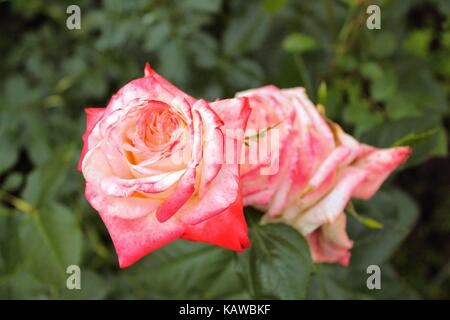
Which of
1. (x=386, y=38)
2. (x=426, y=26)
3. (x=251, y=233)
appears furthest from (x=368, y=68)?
(x=251, y=233)

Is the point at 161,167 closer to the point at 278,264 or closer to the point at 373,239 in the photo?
the point at 278,264

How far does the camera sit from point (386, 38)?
1.12 metres

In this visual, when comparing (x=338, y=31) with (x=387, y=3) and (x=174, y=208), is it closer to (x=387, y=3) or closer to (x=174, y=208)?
(x=387, y=3)

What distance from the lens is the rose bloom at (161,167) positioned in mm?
468

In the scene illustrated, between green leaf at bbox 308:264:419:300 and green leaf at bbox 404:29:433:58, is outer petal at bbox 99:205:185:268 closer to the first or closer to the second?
green leaf at bbox 308:264:419:300

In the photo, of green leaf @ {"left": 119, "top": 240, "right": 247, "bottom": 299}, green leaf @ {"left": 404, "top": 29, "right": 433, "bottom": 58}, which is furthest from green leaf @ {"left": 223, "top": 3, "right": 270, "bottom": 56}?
green leaf @ {"left": 119, "top": 240, "right": 247, "bottom": 299}

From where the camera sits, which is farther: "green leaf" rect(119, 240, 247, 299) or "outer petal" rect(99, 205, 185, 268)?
"green leaf" rect(119, 240, 247, 299)

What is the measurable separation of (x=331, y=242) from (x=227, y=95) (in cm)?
55

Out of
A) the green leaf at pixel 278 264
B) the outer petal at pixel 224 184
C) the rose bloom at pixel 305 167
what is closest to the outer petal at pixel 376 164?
the rose bloom at pixel 305 167

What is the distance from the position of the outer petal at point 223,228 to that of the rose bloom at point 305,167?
0.07 m

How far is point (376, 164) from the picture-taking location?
0.65m

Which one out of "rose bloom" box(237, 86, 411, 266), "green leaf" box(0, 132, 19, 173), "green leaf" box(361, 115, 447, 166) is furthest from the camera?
"green leaf" box(0, 132, 19, 173)

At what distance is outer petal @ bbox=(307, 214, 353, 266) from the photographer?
655 mm

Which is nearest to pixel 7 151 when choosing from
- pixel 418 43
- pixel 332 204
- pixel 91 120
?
pixel 91 120
